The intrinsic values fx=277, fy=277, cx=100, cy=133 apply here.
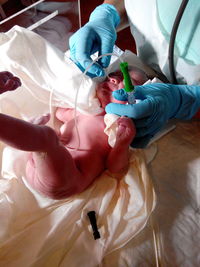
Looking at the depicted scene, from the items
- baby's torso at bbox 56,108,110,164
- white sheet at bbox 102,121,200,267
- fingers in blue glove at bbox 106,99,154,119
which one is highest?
fingers in blue glove at bbox 106,99,154,119

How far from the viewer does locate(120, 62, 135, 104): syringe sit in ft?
2.52

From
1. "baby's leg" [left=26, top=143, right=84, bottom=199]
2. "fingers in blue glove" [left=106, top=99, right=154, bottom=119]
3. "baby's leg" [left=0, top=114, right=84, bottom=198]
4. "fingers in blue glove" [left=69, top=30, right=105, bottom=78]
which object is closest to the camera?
"baby's leg" [left=0, top=114, right=84, bottom=198]

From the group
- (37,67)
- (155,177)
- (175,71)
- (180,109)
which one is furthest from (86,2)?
(155,177)

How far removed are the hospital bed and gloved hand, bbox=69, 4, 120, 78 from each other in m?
0.06

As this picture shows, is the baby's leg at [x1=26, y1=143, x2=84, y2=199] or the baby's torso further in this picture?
the baby's torso

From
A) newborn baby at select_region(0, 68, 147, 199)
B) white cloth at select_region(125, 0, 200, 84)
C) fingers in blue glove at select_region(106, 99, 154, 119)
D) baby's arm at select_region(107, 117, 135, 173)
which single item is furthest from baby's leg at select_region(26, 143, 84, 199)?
white cloth at select_region(125, 0, 200, 84)

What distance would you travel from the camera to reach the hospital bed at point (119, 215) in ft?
2.61

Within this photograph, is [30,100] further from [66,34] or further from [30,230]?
[66,34]

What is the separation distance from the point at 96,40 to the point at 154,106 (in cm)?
43

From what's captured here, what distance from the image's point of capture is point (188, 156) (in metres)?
0.99

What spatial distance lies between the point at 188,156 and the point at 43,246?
573 millimetres

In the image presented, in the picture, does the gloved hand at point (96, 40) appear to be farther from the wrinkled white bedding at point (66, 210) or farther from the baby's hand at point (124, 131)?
the baby's hand at point (124, 131)

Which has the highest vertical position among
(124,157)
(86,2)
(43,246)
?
(86,2)

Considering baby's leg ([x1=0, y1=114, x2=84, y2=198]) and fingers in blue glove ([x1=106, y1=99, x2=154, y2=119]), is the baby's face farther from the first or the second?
baby's leg ([x1=0, y1=114, x2=84, y2=198])
